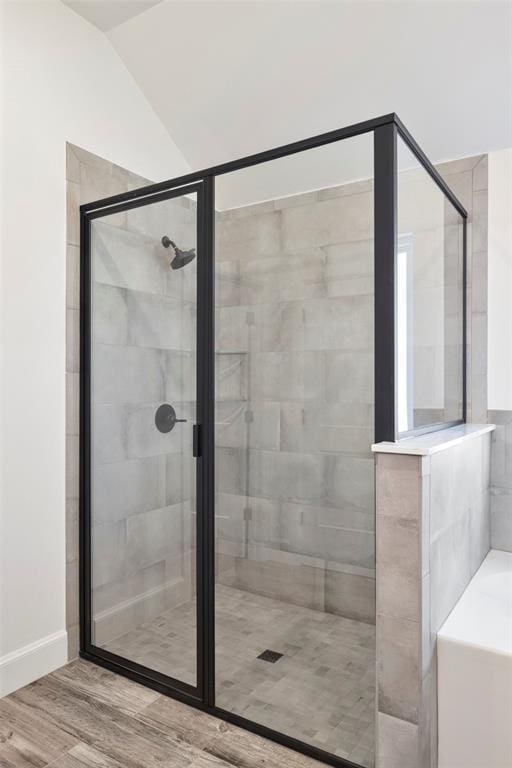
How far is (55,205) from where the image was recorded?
7.56ft

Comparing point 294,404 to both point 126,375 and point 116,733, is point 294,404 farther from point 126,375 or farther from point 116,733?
point 116,733

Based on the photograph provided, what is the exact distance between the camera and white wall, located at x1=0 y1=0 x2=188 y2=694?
2.11m

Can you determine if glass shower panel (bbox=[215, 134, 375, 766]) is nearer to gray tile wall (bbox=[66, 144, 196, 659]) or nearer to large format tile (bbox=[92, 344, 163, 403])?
gray tile wall (bbox=[66, 144, 196, 659])

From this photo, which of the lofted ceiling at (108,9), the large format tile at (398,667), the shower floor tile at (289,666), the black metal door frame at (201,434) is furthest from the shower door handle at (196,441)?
the lofted ceiling at (108,9)

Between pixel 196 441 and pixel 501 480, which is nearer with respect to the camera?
pixel 196 441

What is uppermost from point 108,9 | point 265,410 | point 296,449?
point 108,9

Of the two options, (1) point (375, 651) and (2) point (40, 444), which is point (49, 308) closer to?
(2) point (40, 444)

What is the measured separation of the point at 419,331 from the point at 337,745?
4.65 ft

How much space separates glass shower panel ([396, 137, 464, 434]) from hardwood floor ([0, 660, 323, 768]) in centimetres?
120

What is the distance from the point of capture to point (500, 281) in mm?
2520

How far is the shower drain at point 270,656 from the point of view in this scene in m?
2.01

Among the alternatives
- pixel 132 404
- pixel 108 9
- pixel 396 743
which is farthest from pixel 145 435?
pixel 108 9

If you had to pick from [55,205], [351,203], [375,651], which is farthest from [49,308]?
[375,651]

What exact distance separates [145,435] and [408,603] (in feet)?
3.96
